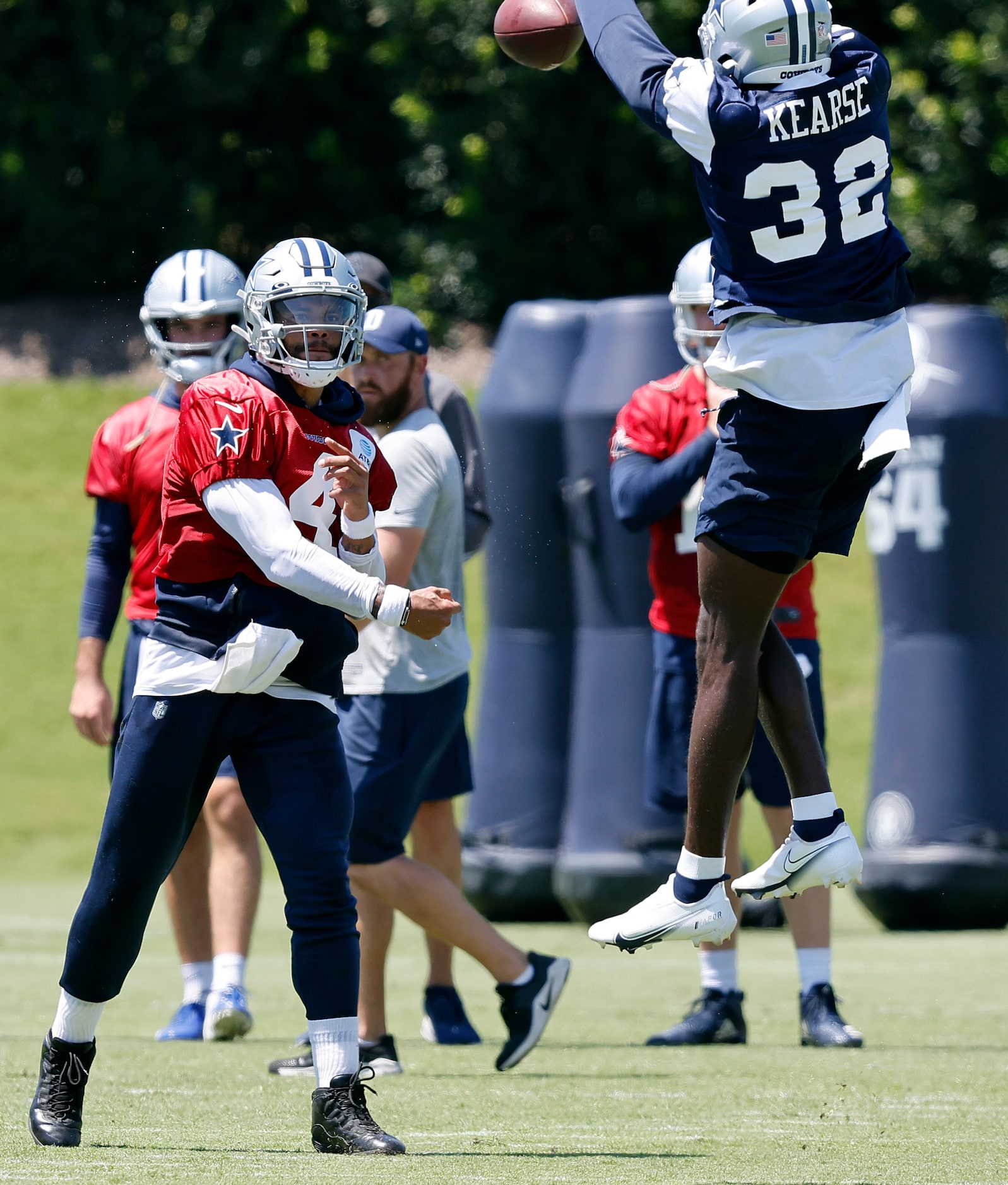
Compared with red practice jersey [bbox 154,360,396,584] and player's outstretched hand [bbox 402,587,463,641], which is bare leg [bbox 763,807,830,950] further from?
red practice jersey [bbox 154,360,396,584]

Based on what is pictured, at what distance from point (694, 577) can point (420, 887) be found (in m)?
1.42

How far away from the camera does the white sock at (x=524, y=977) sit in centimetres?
592

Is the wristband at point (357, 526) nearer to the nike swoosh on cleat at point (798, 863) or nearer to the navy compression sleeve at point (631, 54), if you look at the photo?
the navy compression sleeve at point (631, 54)

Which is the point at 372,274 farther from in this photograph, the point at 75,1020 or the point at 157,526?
the point at 75,1020

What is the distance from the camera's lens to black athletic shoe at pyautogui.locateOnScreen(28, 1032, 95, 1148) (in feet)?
14.6

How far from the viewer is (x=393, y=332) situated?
6066mm

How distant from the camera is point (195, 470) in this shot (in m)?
4.43

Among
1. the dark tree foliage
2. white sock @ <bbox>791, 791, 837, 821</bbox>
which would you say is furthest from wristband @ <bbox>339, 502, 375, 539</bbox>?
the dark tree foliage

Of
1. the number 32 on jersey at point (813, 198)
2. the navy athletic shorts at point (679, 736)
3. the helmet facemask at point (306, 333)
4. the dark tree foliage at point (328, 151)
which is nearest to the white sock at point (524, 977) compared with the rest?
the navy athletic shorts at point (679, 736)

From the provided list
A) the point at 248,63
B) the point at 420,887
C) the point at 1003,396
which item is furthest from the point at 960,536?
the point at 248,63

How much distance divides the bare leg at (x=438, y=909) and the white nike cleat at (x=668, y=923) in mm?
1465

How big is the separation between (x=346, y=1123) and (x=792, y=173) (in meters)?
2.16

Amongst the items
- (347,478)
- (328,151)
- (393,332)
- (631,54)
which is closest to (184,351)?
(393,332)

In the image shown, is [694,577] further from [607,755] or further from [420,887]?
[607,755]
